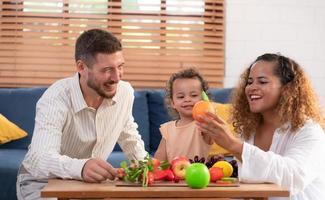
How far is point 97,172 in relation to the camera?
168 centimetres

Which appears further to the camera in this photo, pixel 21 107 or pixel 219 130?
pixel 21 107

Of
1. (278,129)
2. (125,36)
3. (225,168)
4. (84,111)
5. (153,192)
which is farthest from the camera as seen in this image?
(125,36)

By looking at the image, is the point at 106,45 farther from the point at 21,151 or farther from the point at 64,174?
the point at 21,151

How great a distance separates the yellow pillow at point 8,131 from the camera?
11.0ft

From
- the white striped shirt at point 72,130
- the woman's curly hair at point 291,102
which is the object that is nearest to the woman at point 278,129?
the woman's curly hair at point 291,102

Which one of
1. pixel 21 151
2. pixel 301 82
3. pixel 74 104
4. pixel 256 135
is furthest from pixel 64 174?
pixel 21 151

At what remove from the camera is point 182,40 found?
411 cm

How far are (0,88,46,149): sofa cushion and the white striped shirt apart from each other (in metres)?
1.31

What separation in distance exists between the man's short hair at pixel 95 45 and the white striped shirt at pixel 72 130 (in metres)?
0.11

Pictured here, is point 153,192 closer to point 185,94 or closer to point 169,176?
point 169,176

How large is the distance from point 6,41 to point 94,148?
1966mm

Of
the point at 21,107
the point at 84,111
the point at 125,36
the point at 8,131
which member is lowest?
the point at 8,131

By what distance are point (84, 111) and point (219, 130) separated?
0.60 m

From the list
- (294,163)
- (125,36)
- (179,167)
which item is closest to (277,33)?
(125,36)
